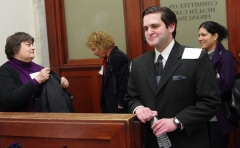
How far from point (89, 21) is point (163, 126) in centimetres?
287

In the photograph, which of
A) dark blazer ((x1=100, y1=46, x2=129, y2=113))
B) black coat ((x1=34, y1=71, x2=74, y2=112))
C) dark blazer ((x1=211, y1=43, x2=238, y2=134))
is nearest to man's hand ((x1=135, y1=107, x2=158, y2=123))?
black coat ((x1=34, y1=71, x2=74, y2=112))

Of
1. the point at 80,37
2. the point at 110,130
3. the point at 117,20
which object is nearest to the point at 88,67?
the point at 80,37

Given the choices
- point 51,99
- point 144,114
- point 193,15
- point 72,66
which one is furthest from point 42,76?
point 193,15

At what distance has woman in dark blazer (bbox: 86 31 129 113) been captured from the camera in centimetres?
346

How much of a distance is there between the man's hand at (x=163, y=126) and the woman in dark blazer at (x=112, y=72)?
5.28 ft

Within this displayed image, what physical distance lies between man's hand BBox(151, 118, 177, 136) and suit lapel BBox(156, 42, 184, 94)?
20 centimetres

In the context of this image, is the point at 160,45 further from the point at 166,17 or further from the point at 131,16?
the point at 131,16

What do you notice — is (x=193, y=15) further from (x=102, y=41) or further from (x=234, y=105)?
(x=234, y=105)

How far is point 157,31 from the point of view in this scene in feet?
6.56

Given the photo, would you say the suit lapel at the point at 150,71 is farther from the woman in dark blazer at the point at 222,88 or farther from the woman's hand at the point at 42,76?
the woman in dark blazer at the point at 222,88

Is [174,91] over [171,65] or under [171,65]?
under

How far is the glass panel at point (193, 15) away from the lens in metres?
3.85

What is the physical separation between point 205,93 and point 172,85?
0.60 ft

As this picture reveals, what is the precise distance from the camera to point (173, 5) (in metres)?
4.04
